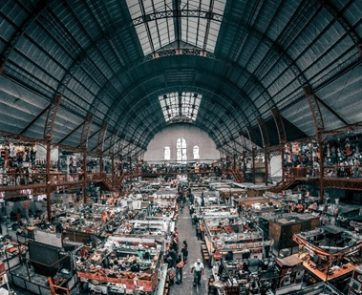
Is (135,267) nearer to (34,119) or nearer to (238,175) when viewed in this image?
(34,119)

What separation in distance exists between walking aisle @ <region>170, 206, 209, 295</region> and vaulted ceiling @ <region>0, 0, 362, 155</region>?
1333 centimetres

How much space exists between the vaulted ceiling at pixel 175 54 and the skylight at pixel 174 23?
0.41 ft

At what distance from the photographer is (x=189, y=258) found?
1496 cm

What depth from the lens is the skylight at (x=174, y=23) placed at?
19953 millimetres

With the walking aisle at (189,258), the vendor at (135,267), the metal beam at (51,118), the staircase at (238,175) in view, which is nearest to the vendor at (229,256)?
the walking aisle at (189,258)

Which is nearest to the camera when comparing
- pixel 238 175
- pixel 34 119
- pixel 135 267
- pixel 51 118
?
pixel 135 267

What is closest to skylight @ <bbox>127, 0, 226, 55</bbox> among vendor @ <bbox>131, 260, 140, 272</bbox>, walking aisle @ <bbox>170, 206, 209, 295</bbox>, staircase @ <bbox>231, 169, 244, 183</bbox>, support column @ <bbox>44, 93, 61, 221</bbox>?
support column @ <bbox>44, 93, 61, 221</bbox>

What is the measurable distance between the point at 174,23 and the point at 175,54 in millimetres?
3823

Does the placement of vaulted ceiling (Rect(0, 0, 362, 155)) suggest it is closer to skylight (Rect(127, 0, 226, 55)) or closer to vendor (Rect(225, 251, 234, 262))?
skylight (Rect(127, 0, 226, 55))

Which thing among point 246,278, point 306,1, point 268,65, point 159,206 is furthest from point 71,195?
point 306,1

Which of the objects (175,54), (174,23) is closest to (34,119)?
(175,54)

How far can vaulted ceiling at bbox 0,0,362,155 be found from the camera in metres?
15.0

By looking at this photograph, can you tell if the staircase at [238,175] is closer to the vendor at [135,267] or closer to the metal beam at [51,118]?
the metal beam at [51,118]

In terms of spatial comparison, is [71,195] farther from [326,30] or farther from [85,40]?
[326,30]
